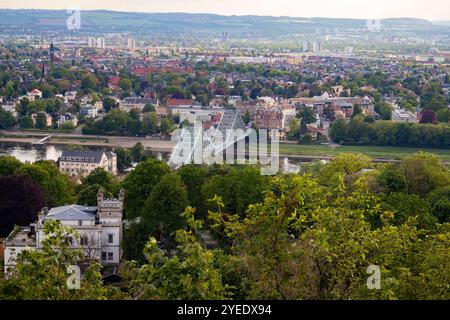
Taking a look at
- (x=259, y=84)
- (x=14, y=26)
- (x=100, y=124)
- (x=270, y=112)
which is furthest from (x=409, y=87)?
(x=14, y=26)

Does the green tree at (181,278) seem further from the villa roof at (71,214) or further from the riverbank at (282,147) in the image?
the riverbank at (282,147)

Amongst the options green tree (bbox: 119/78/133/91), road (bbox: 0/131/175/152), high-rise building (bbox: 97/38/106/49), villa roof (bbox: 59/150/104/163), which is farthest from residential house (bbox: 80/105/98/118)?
high-rise building (bbox: 97/38/106/49)

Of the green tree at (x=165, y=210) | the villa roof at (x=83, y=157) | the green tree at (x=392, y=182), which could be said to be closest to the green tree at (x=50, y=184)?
the green tree at (x=165, y=210)

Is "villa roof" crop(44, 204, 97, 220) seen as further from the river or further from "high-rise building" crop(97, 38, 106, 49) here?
"high-rise building" crop(97, 38, 106, 49)

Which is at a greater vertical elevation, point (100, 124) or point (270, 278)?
point (270, 278)

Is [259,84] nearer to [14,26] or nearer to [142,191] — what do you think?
[142,191]

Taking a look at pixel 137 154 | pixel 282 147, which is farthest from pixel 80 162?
pixel 282 147

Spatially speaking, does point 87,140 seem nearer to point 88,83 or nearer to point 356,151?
point 356,151
